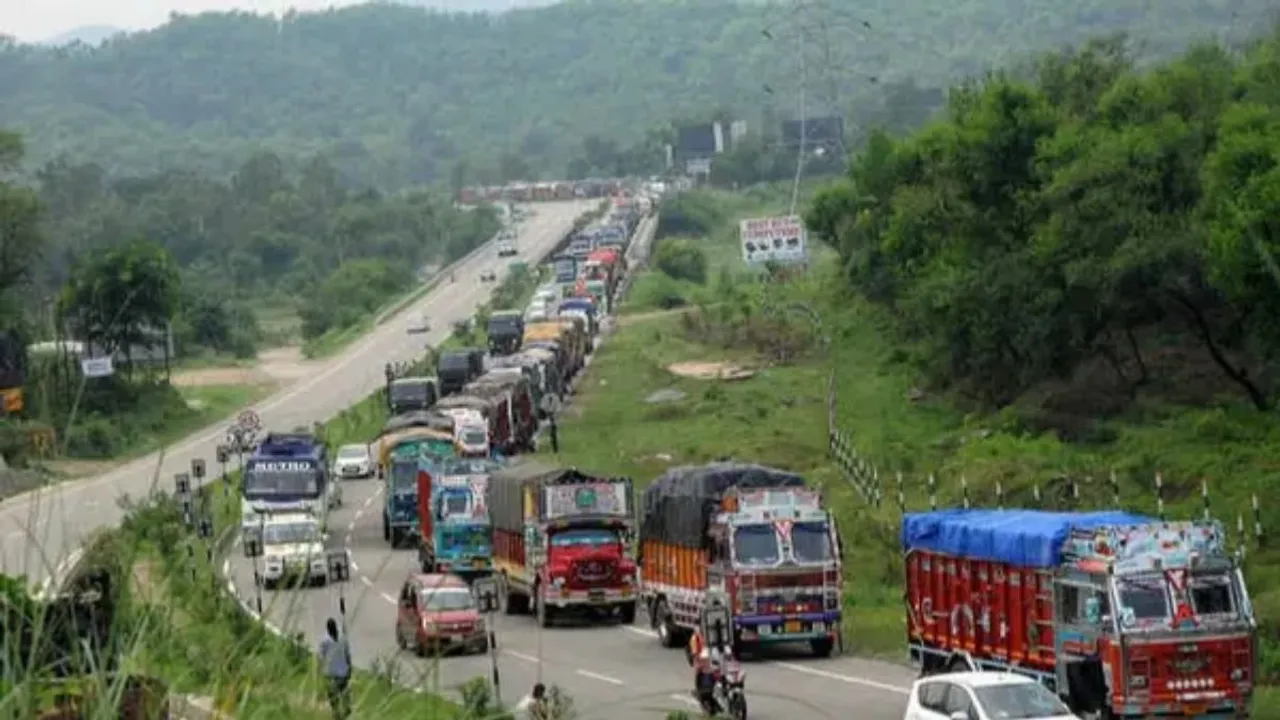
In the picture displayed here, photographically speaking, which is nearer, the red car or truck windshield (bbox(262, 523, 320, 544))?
the red car

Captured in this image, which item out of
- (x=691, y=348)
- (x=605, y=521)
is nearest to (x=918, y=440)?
(x=605, y=521)

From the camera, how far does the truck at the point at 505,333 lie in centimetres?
9306

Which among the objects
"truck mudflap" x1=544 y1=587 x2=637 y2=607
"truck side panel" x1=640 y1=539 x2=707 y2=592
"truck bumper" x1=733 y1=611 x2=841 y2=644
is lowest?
"truck mudflap" x1=544 y1=587 x2=637 y2=607

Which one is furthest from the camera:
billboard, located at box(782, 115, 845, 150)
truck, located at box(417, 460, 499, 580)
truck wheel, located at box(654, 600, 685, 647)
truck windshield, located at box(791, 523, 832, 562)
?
billboard, located at box(782, 115, 845, 150)

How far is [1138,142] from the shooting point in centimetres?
5778

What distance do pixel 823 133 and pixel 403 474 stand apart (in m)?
118

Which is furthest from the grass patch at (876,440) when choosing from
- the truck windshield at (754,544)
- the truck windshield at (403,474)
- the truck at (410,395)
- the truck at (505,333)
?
the truck windshield at (403,474)

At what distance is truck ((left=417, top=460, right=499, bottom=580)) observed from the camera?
4591cm

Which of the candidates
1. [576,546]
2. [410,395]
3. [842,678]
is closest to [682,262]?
[410,395]

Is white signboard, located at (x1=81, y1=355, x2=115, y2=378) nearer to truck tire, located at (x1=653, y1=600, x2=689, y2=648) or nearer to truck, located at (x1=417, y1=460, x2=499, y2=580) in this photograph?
truck, located at (x1=417, y1=460, x2=499, y2=580)

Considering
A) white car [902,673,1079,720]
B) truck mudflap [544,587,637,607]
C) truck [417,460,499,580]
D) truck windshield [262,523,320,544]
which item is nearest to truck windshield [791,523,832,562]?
truck mudflap [544,587,637,607]

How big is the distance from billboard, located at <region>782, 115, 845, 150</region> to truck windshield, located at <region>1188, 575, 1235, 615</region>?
126m

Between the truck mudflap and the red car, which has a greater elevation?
the red car

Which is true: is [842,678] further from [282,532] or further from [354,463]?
[354,463]
